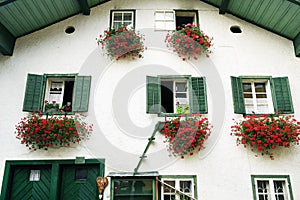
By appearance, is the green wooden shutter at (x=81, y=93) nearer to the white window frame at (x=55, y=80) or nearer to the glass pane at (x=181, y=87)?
the white window frame at (x=55, y=80)

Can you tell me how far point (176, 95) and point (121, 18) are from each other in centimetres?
285

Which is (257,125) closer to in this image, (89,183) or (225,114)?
(225,114)

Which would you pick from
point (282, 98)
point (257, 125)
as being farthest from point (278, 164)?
point (282, 98)

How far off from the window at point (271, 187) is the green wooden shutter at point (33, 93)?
217 inches

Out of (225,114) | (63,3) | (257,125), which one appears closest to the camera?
(257,125)

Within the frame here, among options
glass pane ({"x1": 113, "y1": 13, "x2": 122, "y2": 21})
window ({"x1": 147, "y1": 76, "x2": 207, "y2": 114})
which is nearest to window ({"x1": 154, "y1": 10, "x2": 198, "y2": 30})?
glass pane ({"x1": 113, "y1": 13, "x2": 122, "y2": 21})

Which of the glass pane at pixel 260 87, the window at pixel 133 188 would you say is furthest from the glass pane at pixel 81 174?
the glass pane at pixel 260 87

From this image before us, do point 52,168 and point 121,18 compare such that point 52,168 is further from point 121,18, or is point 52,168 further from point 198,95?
point 121,18

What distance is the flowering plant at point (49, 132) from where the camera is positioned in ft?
25.2

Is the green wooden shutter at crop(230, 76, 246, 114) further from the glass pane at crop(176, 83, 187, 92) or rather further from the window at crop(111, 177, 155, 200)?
the window at crop(111, 177, 155, 200)

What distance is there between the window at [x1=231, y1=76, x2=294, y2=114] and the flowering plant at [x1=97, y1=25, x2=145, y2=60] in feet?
8.74

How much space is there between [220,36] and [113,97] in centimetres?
345

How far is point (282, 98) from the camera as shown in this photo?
8.40m

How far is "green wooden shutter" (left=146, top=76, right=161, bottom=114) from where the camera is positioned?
8266 mm
